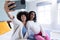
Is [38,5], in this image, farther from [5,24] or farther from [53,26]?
[5,24]

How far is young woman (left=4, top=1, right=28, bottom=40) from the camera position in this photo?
99 centimetres

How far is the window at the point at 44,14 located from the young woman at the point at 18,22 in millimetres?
136

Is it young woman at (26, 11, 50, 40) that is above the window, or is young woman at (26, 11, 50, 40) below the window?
below

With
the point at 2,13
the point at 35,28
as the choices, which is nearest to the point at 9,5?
the point at 2,13

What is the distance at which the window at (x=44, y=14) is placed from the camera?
1.00m

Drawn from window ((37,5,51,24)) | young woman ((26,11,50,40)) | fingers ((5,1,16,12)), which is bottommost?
young woman ((26,11,50,40))

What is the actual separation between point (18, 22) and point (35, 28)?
0.18m

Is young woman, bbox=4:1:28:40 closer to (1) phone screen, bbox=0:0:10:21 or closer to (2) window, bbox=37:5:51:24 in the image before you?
(1) phone screen, bbox=0:0:10:21

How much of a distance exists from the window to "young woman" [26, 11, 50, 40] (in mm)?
50

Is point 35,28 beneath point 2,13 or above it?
beneath

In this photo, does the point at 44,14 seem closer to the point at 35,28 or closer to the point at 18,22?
the point at 35,28

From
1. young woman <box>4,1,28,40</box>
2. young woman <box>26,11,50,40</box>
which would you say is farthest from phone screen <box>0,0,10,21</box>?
young woman <box>26,11,50,40</box>

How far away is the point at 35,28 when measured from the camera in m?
1.02

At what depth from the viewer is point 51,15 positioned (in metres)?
1.00
